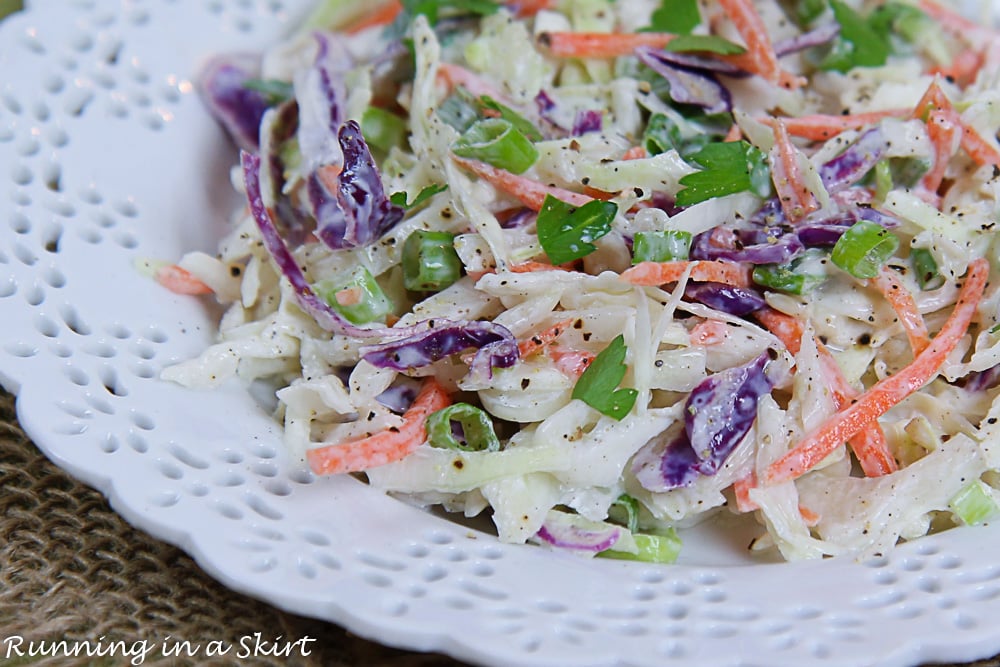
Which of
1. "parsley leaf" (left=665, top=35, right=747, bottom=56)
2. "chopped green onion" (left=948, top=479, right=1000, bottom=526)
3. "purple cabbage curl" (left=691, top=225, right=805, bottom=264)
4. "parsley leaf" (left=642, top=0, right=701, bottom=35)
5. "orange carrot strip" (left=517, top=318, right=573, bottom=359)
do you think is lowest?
"chopped green onion" (left=948, top=479, right=1000, bottom=526)

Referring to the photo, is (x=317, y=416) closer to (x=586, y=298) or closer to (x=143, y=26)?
(x=586, y=298)

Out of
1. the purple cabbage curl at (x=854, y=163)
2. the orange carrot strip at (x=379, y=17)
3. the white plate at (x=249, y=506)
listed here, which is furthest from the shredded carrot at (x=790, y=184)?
the orange carrot strip at (x=379, y=17)

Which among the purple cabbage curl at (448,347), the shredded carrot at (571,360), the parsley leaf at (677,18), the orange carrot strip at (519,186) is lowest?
the shredded carrot at (571,360)

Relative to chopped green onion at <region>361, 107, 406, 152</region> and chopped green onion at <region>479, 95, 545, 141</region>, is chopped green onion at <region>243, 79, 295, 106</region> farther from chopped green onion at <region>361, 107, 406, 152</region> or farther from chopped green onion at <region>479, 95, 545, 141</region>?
chopped green onion at <region>479, 95, 545, 141</region>

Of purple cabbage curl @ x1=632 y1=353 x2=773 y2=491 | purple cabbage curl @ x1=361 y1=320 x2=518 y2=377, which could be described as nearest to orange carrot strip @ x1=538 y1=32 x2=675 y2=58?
purple cabbage curl @ x1=361 y1=320 x2=518 y2=377

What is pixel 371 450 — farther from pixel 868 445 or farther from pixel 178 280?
pixel 868 445

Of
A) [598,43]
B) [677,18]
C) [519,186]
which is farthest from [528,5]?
[519,186]

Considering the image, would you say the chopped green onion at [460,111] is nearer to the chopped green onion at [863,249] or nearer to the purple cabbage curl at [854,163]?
the purple cabbage curl at [854,163]
